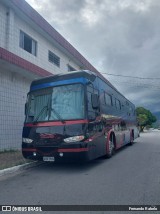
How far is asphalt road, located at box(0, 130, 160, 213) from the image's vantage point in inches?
188

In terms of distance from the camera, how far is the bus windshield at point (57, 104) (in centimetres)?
769

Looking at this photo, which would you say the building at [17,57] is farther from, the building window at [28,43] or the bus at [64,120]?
the bus at [64,120]

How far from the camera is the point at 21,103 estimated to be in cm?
1289

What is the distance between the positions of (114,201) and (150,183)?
1725 mm

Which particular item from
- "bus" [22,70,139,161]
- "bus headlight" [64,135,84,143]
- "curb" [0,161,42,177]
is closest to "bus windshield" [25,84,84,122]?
"bus" [22,70,139,161]

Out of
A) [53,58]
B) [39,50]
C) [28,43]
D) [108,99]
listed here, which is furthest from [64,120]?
[53,58]

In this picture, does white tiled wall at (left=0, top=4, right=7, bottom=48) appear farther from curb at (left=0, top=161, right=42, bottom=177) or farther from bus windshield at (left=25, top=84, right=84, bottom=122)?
curb at (left=0, top=161, right=42, bottom=177)

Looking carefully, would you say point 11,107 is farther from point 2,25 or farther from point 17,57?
point 2,25

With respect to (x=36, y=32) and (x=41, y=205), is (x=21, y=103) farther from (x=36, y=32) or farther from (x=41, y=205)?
(x=41, y=205)

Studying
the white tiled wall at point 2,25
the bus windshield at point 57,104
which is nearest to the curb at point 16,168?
the bus windshield at point 57,104

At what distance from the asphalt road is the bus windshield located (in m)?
1.70

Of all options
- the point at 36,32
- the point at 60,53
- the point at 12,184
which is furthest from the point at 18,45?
the point at 12,184

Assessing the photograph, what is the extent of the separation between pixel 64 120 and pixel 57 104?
632 millimetres

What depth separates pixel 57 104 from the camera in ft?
25.9
